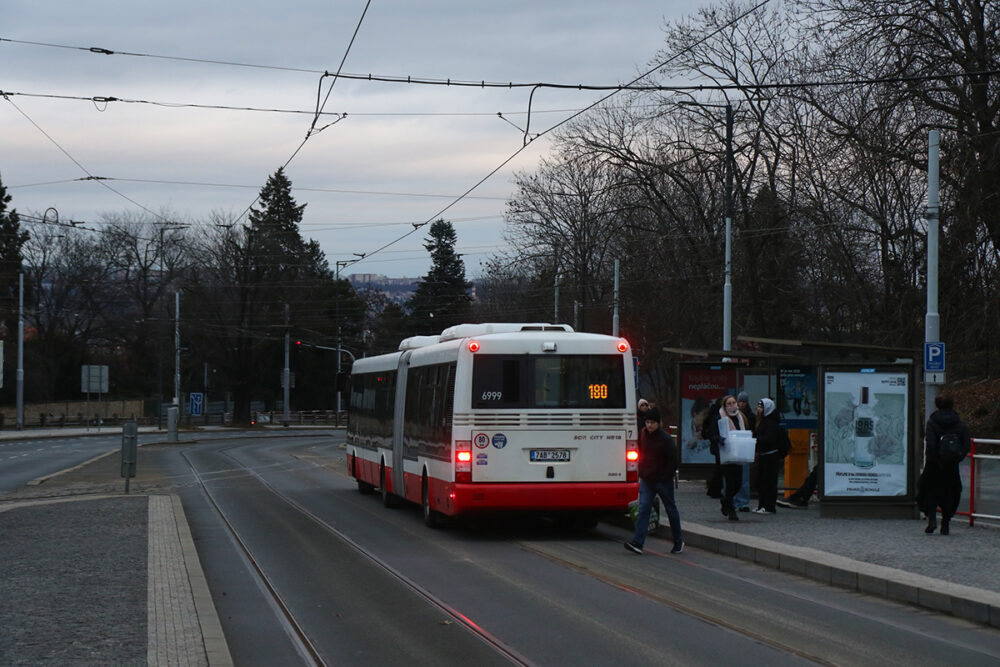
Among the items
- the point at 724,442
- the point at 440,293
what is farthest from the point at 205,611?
the point at 440,293

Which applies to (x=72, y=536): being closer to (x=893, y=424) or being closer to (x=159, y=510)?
(x=159, y=510)

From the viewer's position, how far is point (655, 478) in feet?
49.6

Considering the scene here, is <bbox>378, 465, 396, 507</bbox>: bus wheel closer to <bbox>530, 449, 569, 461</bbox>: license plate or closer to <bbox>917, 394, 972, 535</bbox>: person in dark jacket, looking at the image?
<bbox>530, 449, 569, 461</bbox>: license plate

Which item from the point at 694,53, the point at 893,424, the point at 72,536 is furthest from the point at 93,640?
the point at 694,53

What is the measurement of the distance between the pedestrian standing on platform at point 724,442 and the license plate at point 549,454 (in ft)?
8.05

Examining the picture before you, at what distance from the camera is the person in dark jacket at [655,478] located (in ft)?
49.3

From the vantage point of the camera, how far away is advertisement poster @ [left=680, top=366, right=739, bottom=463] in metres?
22.7

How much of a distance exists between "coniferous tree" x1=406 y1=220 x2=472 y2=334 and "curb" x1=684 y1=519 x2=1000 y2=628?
83800 millimetres

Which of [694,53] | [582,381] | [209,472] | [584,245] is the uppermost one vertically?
[694,53]

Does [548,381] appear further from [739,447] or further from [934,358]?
[934,358]

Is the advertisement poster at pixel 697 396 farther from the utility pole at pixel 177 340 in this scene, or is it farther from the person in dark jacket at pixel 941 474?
the utility pole at pixel 177 340

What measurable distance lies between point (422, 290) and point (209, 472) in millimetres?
74059

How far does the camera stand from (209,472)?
1421 inches

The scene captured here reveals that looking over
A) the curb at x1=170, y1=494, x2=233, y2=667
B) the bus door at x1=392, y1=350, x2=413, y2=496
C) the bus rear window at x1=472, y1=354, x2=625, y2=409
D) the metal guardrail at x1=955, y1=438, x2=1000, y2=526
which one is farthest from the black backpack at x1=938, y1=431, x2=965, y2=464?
the curb at x1=170, y1=494, x2=233, y2=667
